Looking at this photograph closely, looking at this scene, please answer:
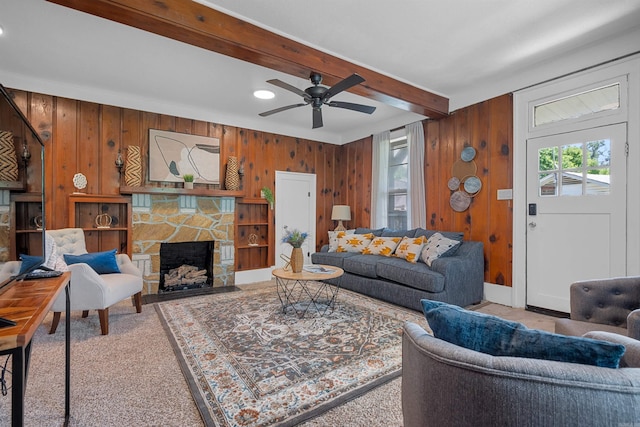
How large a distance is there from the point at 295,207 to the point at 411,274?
2.73m

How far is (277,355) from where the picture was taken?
225 centimetres

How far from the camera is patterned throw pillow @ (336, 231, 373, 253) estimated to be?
4.61m

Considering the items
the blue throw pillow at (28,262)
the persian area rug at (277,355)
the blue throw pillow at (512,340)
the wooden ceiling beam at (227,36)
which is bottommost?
the persian area rug at (277,355)

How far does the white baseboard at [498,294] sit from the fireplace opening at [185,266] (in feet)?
12.5

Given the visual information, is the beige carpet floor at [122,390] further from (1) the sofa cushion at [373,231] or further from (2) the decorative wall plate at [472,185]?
(1) the sofa cushion at [373,231]

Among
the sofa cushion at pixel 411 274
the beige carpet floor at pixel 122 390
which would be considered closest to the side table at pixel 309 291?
the sofa cushion at pixel 411 274

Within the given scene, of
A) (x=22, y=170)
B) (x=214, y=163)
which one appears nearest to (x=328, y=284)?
(x=214, y=163)

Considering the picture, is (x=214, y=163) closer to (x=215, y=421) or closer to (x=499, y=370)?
(x=215, y=421)

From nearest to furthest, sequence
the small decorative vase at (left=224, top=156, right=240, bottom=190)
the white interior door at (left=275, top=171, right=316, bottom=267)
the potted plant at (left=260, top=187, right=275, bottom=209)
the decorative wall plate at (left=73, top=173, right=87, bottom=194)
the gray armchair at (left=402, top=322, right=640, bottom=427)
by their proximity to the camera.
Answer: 1. the gray armchair at (left=402, top=322, right=640, bottom=427)
2. the decorative wall plate at (left=73, top=173, right=87, bottom=194)
3. the small decorative vase at (left=224, top=156, right=240, bottom=190)
4. the potted plant at (left=260, top=187, right=275, bottom=209)
5. the white interior door at (left=275, top=171, right=316, bottom=267)

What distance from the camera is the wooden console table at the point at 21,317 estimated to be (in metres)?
0.73

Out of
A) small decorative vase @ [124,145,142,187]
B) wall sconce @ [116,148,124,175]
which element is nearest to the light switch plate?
small decorative vase @ [124,145,142,187]

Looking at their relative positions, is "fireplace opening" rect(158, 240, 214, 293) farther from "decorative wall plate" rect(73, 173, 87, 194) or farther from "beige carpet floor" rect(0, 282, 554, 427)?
"beige carpet floor" rect(0, 282, 554, 427)

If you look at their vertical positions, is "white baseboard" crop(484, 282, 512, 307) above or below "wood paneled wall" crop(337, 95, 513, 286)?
below

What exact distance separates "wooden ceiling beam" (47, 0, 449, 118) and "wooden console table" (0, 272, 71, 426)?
1.73m
